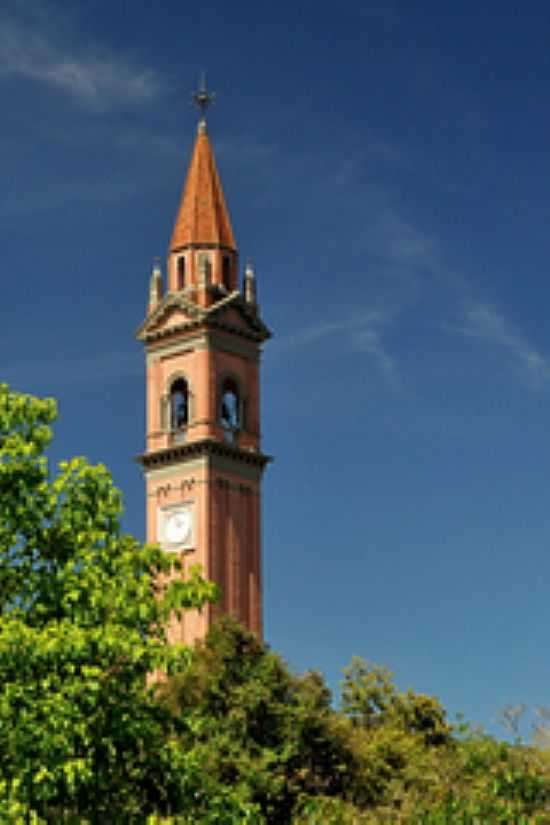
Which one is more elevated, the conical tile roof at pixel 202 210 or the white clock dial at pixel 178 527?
the conical tile roof at pixel 202 210

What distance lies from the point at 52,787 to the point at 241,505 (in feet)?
174

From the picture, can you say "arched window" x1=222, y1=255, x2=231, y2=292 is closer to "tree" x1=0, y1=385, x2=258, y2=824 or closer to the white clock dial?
the white clock dial

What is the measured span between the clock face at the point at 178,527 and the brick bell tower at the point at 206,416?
0.05 meters

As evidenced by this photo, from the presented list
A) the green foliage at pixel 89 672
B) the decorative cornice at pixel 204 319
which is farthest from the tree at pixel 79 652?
the decorative cornice at pixel 204 319

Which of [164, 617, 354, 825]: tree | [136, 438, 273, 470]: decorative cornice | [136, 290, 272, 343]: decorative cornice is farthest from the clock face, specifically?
[164, 617, 354, 825]: tree

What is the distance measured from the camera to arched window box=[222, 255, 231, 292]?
82500 millimetres

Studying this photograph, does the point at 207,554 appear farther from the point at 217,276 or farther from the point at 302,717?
the point at 302,717

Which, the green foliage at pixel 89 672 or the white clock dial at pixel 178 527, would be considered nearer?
the green foliage at pixel 89 672

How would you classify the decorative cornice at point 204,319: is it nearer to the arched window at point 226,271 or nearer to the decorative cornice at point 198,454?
the arched window at point 226,271

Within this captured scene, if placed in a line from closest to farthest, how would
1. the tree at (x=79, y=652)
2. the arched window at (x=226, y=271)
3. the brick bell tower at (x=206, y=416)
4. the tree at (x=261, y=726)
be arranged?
1. the tree at (x=79, y=652)
2. the tree at (x=261, y=726)
3. the brick bell tower at (x=206, y=416)
4. the arched window at (x=226, y=271)

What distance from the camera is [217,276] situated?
8194cm

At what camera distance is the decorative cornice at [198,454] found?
77.4 metres

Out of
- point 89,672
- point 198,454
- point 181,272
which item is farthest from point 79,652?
point 181,272

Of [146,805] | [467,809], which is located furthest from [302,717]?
[146,805]
